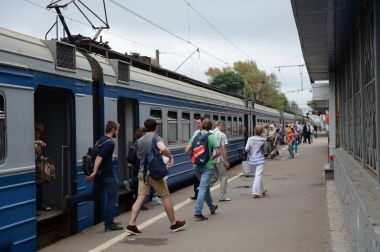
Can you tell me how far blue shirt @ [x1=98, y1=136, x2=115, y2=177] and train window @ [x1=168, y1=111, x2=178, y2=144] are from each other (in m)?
4.54

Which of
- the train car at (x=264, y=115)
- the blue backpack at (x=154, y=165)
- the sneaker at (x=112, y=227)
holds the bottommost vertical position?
the sneaker at (x=112, y=227)

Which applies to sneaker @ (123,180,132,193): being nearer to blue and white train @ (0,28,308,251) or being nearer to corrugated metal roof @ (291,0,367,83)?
blue and white train @ (0,28,308,251)

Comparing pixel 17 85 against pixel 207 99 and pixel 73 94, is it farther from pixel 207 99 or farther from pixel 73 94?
pixel 207 99

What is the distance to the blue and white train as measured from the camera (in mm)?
6512

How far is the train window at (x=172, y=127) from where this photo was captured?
13.1 metres

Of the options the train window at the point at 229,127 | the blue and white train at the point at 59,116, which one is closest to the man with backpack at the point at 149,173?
the blue and white train at the point at 59,116

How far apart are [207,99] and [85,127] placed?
9206 mm

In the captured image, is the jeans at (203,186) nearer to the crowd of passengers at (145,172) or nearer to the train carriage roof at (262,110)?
the crowd of passengers at (145,172)

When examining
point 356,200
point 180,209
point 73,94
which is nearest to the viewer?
point 356,200

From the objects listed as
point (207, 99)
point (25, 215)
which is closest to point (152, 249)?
point (25, 215)

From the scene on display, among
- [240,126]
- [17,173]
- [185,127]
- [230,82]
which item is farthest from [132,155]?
[230,82]

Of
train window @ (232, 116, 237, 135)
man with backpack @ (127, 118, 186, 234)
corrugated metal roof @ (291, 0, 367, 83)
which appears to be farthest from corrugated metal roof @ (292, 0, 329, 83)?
train window @ (232, 116, 237, 135)

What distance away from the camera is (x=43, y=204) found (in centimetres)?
840

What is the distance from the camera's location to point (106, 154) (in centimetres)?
835
